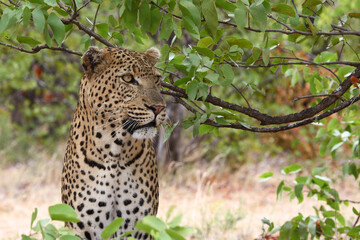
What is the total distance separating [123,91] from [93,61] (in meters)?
0.35

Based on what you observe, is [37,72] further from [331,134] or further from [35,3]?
[35,3]

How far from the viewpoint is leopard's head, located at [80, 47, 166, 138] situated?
4.12 metres

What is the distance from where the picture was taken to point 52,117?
14820 millimetres

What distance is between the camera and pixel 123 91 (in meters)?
4.26

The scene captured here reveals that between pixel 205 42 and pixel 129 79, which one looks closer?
pixel 205 42

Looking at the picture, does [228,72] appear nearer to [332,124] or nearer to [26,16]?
[26,16]

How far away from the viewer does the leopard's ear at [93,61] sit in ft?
14.0

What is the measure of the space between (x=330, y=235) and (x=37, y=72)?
9921 millimetres

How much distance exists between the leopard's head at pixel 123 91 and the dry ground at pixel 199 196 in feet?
10.2

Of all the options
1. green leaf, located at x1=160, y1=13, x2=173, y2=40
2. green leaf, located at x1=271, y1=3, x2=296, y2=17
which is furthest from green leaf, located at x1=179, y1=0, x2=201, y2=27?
green leaf, located at x1=271, y1=3, x2=296, y2=17

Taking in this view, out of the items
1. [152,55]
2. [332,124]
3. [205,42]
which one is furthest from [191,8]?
[332,124]

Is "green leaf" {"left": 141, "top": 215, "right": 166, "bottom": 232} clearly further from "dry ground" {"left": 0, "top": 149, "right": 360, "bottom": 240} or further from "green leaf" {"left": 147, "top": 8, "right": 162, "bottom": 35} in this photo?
"dry ground" {"left": 0, "top": 149, "right": 360, "bottom": 240}

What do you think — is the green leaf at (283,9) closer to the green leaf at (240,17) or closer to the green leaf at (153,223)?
the green leaf at (240,17)

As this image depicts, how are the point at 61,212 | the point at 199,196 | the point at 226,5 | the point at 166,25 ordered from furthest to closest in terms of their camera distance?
the point at 199,196 < the point at 166,25 < the point at 226,5 < the point at 61,212
